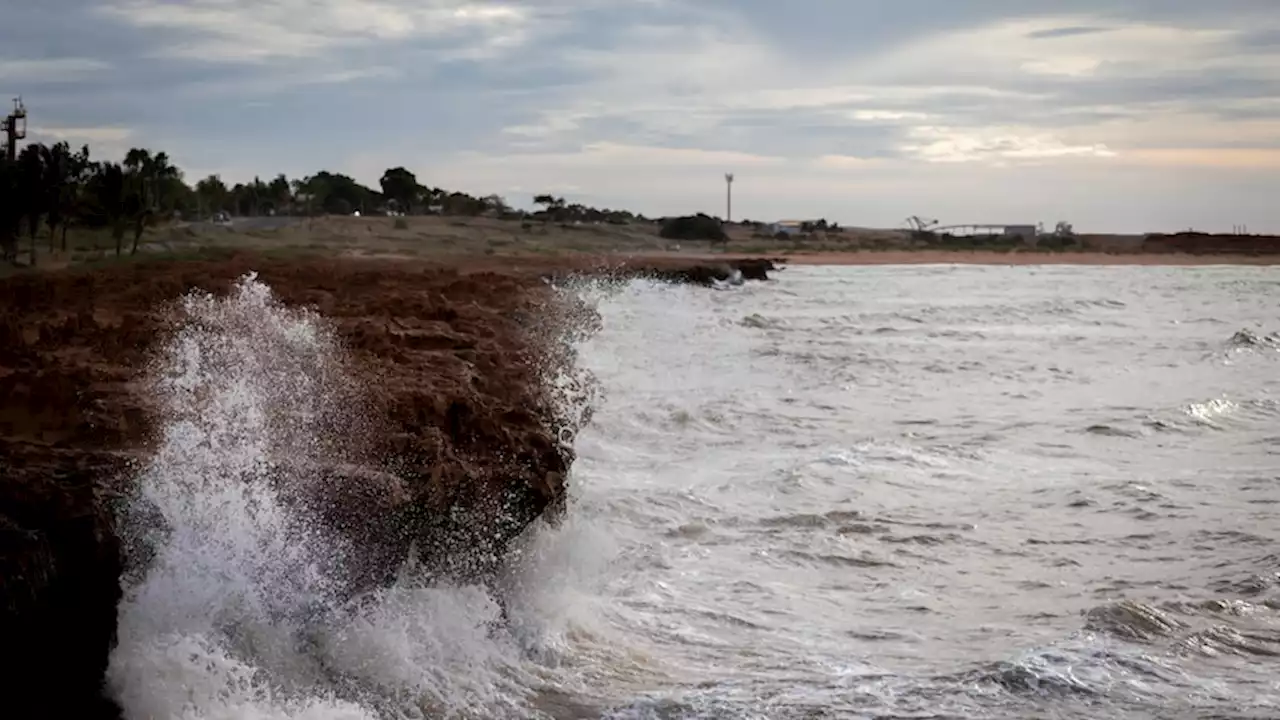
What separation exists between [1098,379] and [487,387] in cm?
1490

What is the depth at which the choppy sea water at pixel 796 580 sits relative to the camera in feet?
17.1

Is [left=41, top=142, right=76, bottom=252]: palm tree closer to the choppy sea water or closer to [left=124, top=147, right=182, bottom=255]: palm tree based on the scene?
[left=124, top=147, right=182, bottom=255]: palm tree

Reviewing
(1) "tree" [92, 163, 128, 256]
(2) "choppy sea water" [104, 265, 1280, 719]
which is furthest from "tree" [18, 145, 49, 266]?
(2) "choppy sea water" [104, 265, 1280, 719]

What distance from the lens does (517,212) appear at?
89.9 metres

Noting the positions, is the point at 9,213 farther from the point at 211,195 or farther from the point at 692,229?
the point at 692,229

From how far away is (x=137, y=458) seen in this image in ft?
16.8

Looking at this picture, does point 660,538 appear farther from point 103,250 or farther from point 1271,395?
point 103,250

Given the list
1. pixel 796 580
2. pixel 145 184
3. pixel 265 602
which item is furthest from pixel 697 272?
pixel 265 602

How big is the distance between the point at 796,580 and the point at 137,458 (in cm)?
408

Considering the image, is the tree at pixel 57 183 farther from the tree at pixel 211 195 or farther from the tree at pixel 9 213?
the tree at pixel 211 195

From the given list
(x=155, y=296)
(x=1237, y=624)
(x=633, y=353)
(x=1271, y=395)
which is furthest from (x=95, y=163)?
(x=1237, y=624)

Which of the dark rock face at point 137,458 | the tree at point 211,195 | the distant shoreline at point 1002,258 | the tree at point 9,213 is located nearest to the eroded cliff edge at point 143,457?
the dark rock face at point 137,458

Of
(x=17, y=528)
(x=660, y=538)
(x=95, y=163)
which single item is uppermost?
(x=95, y=163)

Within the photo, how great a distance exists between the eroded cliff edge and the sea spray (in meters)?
0.10
